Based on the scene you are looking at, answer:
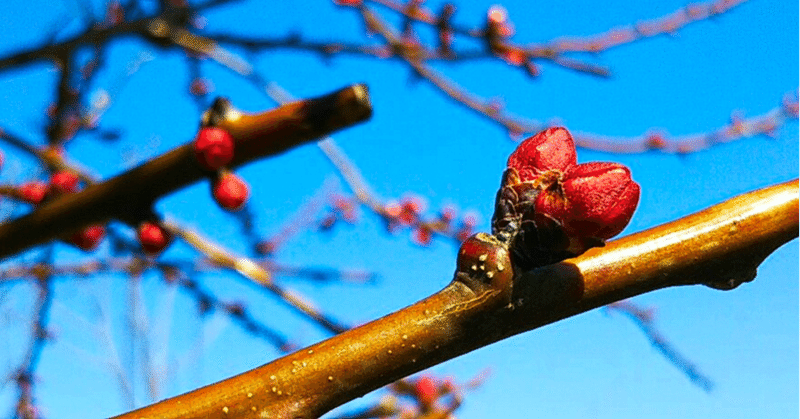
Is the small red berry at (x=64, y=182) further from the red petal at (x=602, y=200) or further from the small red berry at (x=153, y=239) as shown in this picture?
the red petal at (x=602, y=200)

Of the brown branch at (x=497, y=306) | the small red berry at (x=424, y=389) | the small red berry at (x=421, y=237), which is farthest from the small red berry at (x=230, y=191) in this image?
the small red berry at (x=421, y=237)

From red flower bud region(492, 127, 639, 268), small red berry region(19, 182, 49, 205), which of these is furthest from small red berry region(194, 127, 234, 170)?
small red berry region(19, 182, 49, 205)

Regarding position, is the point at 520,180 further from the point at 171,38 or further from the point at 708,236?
the point at 171,38

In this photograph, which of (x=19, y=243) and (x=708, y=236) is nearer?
(x=708, y=236)

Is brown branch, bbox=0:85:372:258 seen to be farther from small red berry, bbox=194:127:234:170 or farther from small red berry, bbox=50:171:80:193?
small red berry, bbox=50:171:80:193

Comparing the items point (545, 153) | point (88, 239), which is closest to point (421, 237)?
point (88, 239)

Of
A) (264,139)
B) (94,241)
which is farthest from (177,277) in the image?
(264,139)
